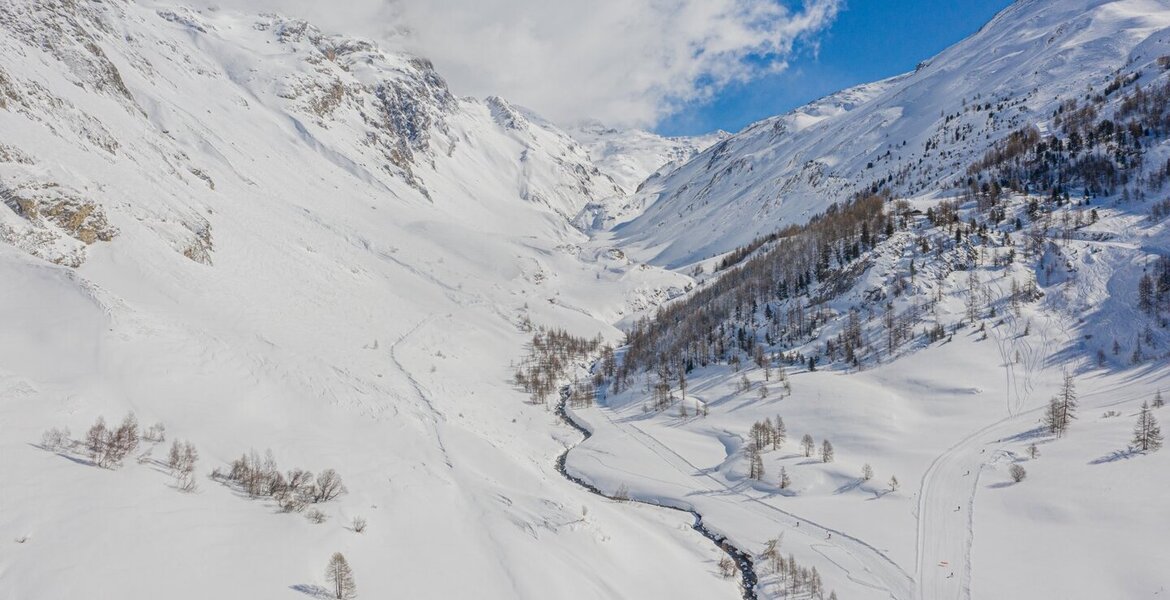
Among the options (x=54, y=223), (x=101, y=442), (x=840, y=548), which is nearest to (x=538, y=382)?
(x=840, y=548)

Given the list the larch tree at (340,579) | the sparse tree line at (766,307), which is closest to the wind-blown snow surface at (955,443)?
the sparse tree line at (766,307)

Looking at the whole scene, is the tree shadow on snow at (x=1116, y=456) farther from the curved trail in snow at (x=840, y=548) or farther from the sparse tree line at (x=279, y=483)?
the sparse tree line at (x=279, y=483)

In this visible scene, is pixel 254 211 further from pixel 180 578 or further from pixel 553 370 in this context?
pixel 180 578

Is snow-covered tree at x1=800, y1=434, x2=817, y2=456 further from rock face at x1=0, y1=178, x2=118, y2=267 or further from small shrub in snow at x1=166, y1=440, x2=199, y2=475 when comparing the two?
rock face at x1=0, y1=178, x2=118, y2=267

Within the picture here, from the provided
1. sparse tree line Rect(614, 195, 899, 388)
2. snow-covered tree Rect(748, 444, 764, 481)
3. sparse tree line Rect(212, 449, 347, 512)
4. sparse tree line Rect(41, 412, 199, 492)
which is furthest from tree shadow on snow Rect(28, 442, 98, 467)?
sparse tree line Rect(614, 195, 899, 388)

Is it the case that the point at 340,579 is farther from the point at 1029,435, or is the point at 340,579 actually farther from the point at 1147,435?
the point at 1029,435

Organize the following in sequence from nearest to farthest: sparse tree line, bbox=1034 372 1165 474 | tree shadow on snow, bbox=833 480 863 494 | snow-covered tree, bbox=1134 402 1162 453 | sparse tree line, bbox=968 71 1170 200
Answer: snow-covered tree, bbox=1134 402 1162 453 < sparse tree line, bbox=1034 372 1165 474 < tree shadow on snow, bbox=833 480 863 494 < sparse tree line, bbox=968 71 1170 200

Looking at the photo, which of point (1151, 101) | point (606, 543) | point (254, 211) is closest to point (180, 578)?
point (606, 543)
